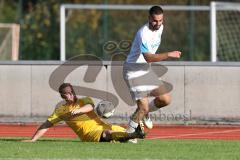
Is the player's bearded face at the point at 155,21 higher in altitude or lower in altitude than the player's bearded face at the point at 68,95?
higher

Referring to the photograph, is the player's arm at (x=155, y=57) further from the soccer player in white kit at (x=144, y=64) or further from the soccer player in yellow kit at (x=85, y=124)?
the soccer player in yellow kit at (x=85, y=124)

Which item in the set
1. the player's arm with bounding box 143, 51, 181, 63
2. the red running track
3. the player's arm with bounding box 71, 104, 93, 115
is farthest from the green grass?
the red running track

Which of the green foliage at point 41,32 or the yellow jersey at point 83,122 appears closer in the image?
the yellow jersey at point 83,122

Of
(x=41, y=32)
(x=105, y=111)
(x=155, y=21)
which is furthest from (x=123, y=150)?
(x=41, y=32)

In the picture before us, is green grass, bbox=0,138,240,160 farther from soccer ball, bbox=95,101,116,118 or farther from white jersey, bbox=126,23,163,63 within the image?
white jersey, bbox=126,23,163,63

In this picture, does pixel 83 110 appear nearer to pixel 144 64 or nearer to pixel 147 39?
pixel 144 64

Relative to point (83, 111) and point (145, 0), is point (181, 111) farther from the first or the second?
point (145, 0)

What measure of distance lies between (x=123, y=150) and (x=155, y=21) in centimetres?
228

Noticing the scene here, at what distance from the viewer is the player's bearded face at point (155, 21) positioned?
15430 millimetres

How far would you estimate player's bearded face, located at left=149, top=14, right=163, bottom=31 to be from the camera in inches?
607

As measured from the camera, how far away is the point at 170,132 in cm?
1923

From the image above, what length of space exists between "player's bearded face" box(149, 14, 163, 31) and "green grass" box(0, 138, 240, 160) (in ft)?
6.03

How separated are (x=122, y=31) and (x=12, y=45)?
10.8 meters

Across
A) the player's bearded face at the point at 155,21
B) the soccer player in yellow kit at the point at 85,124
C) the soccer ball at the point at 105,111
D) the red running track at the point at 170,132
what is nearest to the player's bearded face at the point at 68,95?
the soccer player in yellow kit at the point at 85,124
